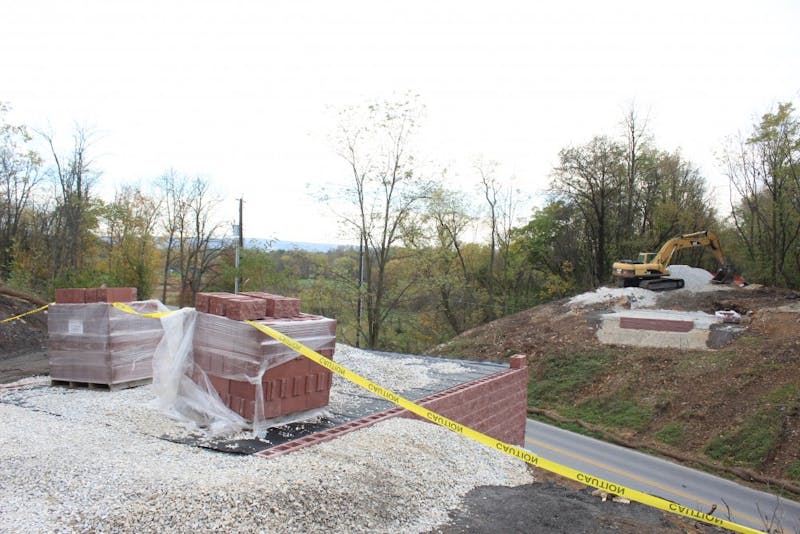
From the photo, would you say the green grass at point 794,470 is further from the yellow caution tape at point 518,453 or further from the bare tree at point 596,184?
the bare tree at point 596,184

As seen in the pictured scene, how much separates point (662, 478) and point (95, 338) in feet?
49.5

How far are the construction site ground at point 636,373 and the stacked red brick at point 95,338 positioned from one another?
2034 mm

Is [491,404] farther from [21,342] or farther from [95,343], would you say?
[21,342]

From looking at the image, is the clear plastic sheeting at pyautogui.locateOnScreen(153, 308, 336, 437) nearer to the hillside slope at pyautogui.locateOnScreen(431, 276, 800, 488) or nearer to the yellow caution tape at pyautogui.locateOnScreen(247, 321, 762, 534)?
the yellow caution tape at pyautogui.locateOnScreen(247, 321, 762, 534)

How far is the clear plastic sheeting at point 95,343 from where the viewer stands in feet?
26.3

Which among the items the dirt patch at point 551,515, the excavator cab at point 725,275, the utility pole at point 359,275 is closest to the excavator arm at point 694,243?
the excavator cab at point 725,275

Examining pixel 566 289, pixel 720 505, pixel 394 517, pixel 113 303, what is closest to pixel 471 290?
pixel 566 289

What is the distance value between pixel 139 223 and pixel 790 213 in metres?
39.5

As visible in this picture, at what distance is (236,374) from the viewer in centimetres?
632

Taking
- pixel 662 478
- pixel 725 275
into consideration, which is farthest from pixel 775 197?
pixel 662 478

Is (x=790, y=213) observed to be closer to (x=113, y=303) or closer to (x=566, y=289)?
(x=566, y=289)

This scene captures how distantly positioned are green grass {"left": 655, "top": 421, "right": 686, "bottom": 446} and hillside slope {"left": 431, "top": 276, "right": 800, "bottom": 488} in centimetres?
3

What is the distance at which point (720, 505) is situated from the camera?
1388 cm

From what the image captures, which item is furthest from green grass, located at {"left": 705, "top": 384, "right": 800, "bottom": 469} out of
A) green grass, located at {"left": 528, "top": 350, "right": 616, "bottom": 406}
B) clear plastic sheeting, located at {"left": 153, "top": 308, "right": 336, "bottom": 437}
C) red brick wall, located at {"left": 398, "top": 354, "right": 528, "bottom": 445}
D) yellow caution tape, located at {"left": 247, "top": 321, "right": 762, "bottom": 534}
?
clear plastic sheeting, located at {"left": 153, "top": 308, "right": 336, "bottom": 437}
